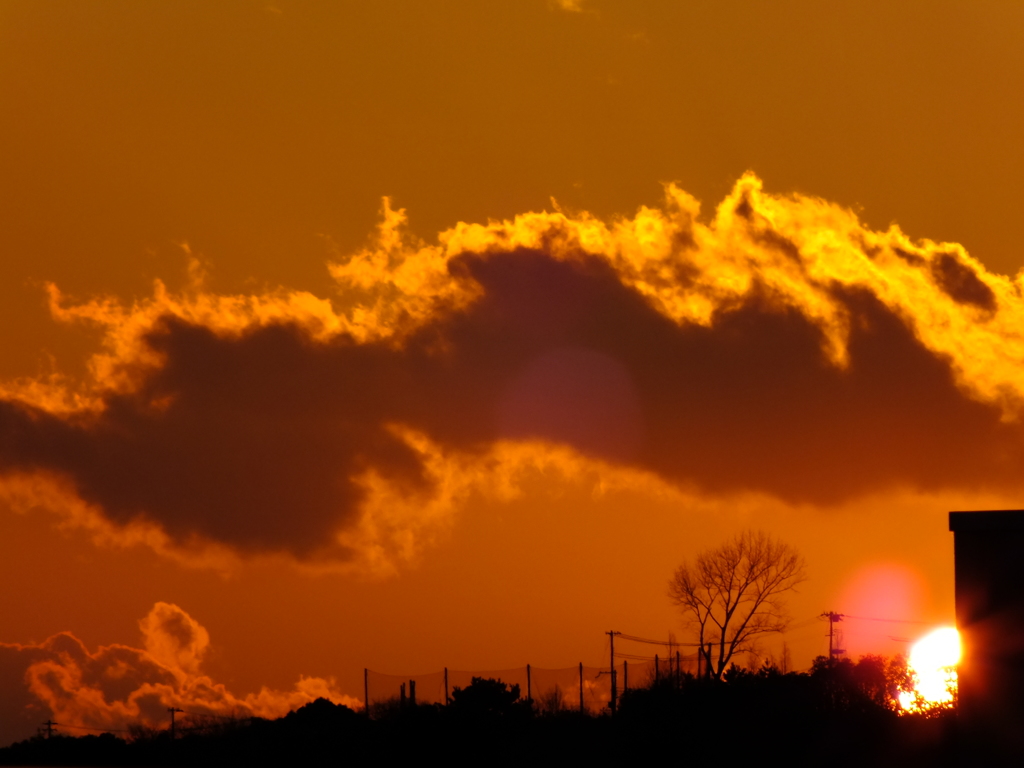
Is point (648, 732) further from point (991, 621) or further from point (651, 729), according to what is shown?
point (991, 621)

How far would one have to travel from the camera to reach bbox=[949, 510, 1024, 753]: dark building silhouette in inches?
1357

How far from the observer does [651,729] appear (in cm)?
5628

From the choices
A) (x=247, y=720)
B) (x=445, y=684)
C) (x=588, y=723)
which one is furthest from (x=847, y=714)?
(x=247, y=720)

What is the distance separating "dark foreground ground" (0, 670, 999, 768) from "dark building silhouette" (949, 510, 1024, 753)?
83cm

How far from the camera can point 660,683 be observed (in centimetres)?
6575

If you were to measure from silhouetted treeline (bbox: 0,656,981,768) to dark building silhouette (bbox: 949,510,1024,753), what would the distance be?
3.73 ft

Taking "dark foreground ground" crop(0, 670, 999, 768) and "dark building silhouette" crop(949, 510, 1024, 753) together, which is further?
"dark foreground ground" crop(0, 670, 999, 768)

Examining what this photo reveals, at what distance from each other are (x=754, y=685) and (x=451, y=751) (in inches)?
578

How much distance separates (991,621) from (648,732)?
77.6ft

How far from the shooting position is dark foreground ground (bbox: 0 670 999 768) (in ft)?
169

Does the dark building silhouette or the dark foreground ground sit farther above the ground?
the dark building silhouette

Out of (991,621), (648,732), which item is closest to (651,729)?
(648,732)

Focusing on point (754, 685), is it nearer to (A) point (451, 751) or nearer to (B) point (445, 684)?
(A) point (451, 751)

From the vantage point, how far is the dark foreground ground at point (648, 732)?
51469mm
